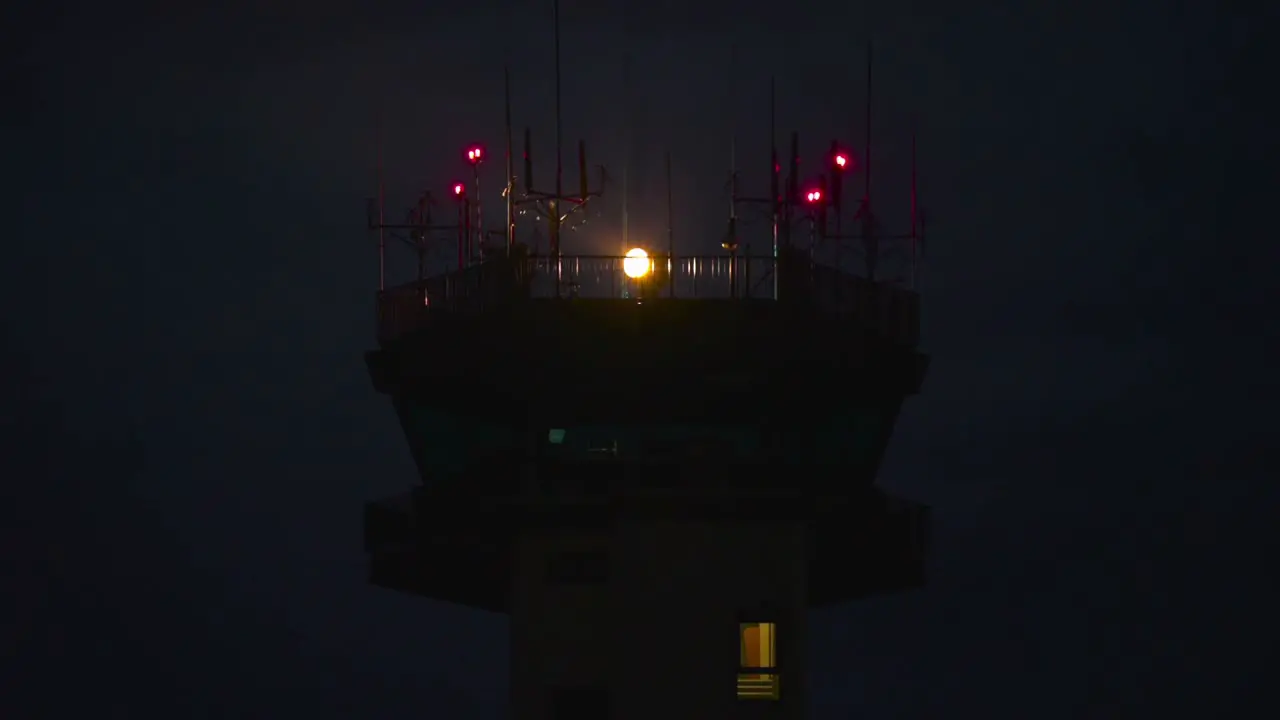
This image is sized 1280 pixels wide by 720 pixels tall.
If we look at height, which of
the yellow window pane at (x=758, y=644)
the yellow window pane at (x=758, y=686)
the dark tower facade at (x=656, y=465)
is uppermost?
the dark tower facade at (x=656, y=465)

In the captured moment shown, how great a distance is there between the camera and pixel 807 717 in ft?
74.3

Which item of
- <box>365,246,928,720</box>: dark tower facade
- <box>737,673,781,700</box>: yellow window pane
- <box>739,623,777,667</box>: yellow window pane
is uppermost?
<box>365,246,928,720</box>: dark tower facade

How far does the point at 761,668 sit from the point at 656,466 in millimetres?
3523

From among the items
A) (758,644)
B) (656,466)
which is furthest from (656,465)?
(758,644)

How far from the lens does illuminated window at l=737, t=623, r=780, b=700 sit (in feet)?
72.5

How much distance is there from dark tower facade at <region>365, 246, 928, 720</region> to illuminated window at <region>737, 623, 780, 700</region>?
31 millimetres

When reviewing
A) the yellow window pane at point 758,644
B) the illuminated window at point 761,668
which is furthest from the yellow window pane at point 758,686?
the yellow window pane at point 758,644

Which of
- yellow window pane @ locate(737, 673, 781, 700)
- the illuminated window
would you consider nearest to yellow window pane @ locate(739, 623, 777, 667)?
the illuminated window

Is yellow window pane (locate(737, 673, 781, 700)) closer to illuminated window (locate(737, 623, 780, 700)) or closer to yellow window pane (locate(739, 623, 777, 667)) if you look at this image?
illuminated window (locate(737, 623, 780, 700))

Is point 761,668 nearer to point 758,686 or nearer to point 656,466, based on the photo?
point 758,686

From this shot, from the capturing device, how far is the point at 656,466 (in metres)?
22.2

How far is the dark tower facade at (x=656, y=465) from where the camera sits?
72.1 feet

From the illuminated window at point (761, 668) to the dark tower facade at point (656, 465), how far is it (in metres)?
0.03

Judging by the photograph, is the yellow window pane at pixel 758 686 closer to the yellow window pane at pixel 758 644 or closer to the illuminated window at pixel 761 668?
the illuminated window at pixel 761 668
